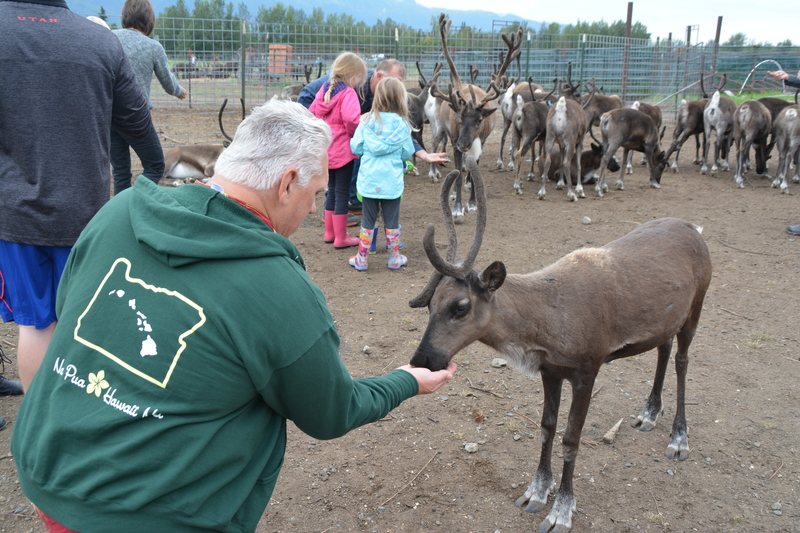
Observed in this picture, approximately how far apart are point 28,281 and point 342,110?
13.6ft

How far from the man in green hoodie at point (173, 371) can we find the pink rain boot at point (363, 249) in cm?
450

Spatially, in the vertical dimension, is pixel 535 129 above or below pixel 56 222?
above

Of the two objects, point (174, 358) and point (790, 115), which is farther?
point (790, 115)

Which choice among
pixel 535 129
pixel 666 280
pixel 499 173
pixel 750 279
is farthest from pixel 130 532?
pixel 499 173

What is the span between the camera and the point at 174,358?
1441 millimetres

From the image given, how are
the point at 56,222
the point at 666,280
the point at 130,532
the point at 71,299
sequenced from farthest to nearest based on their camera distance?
the point at 666,280 < the point at 56,222 < the point at 71,299 < the point at 130,532

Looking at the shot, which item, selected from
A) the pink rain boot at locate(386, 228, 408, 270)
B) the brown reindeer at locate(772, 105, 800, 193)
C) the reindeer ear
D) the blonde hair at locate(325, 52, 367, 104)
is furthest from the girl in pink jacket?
the brown reindeer at locate(772, 105, 800, 193)

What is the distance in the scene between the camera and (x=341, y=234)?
690 centimetres

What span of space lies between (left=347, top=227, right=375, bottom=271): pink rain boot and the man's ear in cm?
438

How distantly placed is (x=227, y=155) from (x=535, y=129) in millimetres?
9119

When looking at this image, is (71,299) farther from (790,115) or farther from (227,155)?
(790,115)

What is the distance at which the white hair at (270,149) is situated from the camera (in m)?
1.73

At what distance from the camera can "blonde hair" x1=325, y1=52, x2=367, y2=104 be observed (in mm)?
6215

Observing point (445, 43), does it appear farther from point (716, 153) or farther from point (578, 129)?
point (716, 153)
